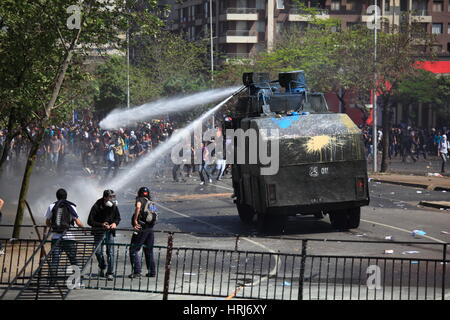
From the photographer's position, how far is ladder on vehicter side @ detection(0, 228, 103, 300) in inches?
473

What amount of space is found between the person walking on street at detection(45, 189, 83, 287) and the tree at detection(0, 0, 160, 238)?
307cm

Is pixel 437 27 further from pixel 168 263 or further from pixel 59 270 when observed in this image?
pixel 168 263

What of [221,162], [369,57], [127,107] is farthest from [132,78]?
[221,162]

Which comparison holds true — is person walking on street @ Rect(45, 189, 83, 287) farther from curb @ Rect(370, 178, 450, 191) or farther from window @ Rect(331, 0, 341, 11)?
window @ Rect(331, 0, 341, 11)

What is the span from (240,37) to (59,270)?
84.0 m

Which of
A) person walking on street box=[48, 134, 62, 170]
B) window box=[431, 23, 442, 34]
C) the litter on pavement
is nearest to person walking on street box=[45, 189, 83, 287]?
the litter on pavement

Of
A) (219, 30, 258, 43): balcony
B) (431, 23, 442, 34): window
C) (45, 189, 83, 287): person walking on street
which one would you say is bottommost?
(45, 189, 83, 287): person walking on street

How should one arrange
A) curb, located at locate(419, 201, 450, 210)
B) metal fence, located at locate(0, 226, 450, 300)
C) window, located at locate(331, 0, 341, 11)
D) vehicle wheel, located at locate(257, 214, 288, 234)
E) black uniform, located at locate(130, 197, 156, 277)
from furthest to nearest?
window, located at locate(331, 0, 341, 11)
curb, located at locate(419, 201, 450, 210)
vehicle wheel, located at locate(257, 214, 288, 234)
black uniform, located at locate(130, 197, 156, 277)
metal fence, located at locate(0, 226, 450, 300)

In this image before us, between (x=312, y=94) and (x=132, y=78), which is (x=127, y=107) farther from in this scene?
(x=312, y=94)

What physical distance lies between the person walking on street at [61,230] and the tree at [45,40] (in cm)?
307

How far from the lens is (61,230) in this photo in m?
13.5

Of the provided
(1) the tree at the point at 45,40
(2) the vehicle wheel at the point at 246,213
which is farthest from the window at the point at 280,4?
(1) the tree at the point at 45,40

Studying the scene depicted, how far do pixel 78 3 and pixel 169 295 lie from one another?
6.58 metres

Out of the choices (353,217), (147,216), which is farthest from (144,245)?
(353,217)
